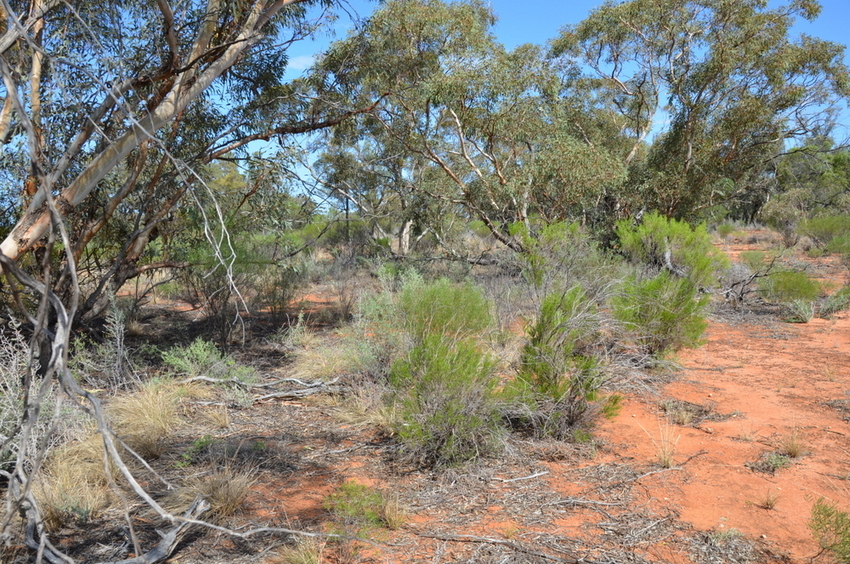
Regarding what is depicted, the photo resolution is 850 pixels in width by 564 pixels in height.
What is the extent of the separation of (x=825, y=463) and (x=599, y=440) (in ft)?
5.44

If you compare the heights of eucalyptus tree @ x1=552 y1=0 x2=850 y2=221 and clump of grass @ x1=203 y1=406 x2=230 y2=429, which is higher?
eucalyptus tree @ x1=552 y1=0 x2=850 y2=221

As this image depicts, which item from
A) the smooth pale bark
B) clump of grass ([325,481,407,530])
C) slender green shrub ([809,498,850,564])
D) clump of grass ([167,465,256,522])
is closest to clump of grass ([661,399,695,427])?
slender green shrub ([809,498,850,564])

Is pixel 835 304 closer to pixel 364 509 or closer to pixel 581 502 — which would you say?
pixel 581 502

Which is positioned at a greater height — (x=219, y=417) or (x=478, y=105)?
(x=478, y=105)

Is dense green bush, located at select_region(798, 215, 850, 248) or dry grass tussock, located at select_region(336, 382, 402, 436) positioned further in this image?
dense green bush, located at select_region(798, 215, 850, 248)

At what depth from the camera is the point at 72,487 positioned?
12.3ft

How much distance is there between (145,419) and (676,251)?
349 inches

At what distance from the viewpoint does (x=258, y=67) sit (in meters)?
8.37

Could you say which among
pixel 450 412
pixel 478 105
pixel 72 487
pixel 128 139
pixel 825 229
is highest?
pixel 478 105

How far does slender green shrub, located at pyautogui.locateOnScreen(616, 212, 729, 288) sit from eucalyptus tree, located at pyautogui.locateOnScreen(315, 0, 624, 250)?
5.84ft

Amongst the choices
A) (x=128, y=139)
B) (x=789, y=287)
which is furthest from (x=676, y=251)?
(x=128, y=139)

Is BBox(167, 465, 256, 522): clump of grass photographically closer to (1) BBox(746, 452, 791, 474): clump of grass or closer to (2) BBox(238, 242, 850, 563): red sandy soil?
(2) BBox(238, 242, 850, 563): red sandy soil

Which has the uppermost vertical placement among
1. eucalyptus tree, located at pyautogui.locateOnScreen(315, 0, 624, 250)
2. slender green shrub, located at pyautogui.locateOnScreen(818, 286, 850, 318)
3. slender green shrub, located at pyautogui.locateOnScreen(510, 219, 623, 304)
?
eucalyptus tree, located at pyautogui.locateOnScreen(315, 0, 624, 250)

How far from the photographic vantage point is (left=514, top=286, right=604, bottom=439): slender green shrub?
5145mm
